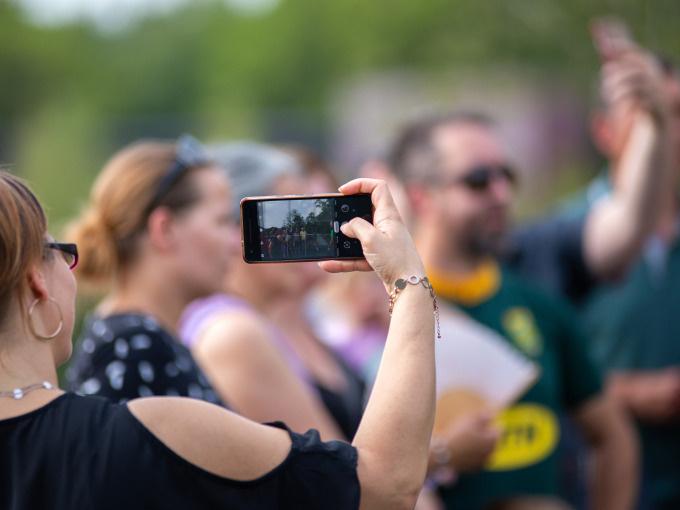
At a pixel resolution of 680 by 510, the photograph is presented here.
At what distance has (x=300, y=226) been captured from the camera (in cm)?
218

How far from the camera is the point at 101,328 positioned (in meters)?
2.94

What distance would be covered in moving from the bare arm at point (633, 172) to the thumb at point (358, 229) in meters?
2.24

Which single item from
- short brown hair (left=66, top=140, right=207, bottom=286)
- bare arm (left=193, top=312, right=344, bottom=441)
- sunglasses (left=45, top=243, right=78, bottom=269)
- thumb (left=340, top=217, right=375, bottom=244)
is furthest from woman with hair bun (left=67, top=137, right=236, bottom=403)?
thumb (left=340, top=217, right=375, bottom=244)

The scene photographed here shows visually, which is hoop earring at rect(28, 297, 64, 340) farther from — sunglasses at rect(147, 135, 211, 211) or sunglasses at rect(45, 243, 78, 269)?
sunglasses at rect(147, 135, 211, 211)

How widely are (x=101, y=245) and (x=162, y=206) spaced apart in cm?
22

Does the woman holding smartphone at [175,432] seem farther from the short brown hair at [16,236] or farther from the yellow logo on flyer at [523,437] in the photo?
the yellow logo on flyer at [523,437]

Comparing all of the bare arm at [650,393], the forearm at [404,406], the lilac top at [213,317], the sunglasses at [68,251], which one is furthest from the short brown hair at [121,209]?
the bare arm at [650,393]

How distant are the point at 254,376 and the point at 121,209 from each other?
2.16ft

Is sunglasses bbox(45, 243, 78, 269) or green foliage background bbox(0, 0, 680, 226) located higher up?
green foliage background bbox(0, 0, 680, 226)

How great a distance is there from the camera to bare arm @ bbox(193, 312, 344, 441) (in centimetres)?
316

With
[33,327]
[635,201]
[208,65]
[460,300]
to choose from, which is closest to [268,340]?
[460,300]

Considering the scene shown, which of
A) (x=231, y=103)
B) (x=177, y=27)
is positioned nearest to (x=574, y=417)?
(x=231, y=103)

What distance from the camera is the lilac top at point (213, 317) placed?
11.3ft

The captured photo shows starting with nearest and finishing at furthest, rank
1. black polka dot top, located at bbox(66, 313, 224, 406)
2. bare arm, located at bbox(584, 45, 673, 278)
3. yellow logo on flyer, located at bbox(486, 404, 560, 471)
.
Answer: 1. black polka dot top, located at bbox(66, 313, 224, 406)
2. yellow logo on flyer, located at bbox(486, 404, 560, 471)
3. bare arm, located at bbox(584, 45, 673, 278)
